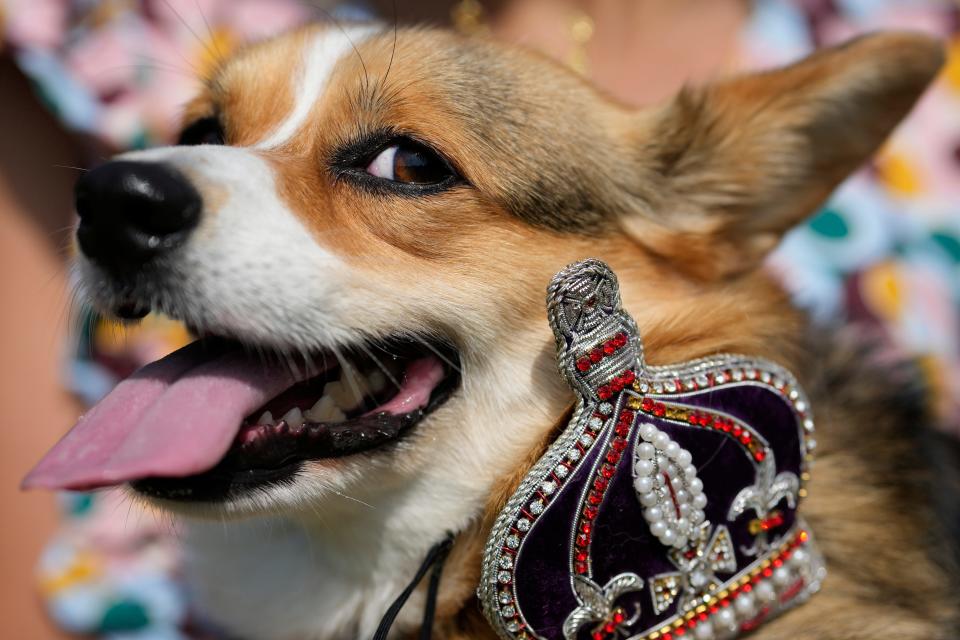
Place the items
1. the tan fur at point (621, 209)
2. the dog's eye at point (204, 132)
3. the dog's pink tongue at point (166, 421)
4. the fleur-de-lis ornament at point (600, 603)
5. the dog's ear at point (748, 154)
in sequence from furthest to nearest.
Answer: the dog's eye at point (204, 132), the dog's ear at point (748, 154), the tan fur at point (621, 209), the fleur-de-lis ornament at point (600, 603), the dog's pink tongue at point (166, 421)

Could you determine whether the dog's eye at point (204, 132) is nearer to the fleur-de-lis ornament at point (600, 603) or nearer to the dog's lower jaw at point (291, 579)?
the dog's lower jaw at point (291, 579)

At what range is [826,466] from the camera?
2.01 metres

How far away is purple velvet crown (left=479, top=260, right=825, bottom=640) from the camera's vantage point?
1483 millimetres

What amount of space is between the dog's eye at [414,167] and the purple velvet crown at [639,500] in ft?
1.62

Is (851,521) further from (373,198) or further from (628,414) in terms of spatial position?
(373,198)

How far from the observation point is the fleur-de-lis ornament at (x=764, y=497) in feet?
5.28

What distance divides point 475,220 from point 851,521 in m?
1.16

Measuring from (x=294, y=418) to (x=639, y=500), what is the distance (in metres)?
0.70

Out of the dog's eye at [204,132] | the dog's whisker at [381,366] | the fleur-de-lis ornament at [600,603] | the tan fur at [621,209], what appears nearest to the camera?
the fleur-de-lis ornament at [600,603]

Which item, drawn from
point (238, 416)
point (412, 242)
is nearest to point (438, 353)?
point (412, 242)

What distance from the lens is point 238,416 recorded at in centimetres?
154

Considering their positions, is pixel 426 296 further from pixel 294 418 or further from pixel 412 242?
pixel 294 418

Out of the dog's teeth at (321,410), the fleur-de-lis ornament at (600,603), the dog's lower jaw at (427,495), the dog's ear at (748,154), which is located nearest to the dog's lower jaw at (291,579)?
the dog's lower jaw at (427,495)

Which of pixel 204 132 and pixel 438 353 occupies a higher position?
pixel 204 132
